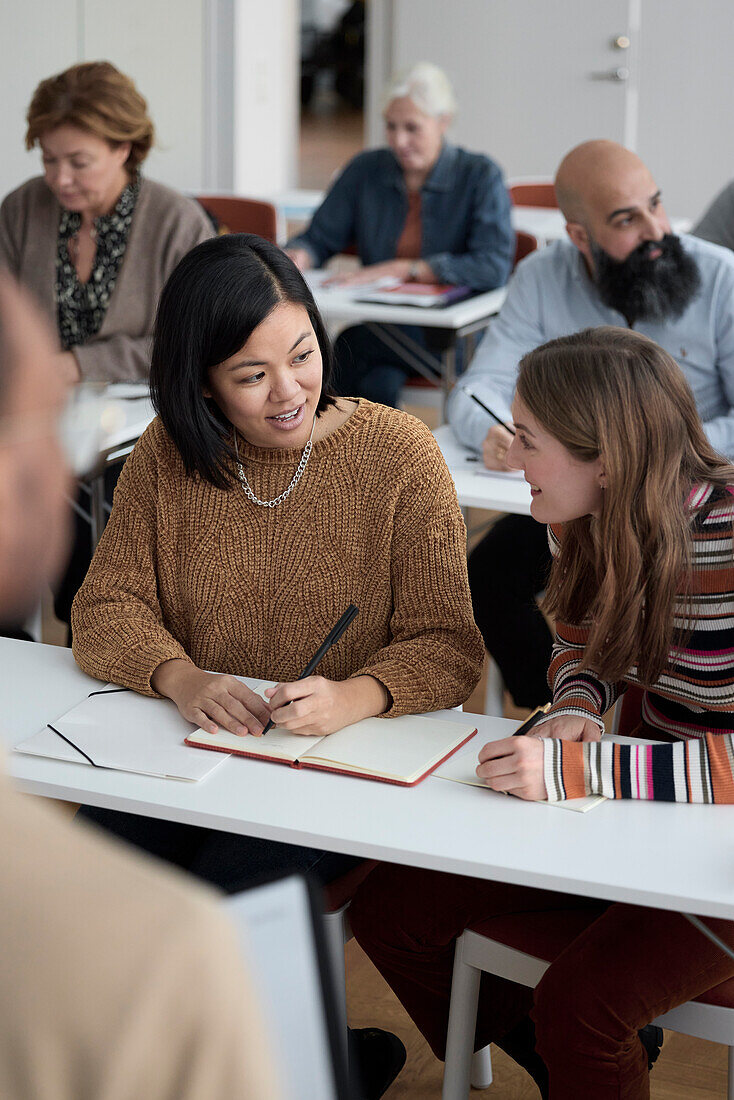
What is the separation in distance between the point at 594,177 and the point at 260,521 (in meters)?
1.52

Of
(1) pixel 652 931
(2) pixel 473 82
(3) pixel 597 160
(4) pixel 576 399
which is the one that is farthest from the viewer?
(2) pixel 473 82

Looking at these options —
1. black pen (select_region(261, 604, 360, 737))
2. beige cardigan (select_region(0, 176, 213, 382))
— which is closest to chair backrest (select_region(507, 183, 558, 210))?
beige cardigan (select_region(0, 176, 213, 382))

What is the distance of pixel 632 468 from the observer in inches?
59.1

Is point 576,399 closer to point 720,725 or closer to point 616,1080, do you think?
point 720,725

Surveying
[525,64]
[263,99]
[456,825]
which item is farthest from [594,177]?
[525,64]

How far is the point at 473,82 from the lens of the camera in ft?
21.6

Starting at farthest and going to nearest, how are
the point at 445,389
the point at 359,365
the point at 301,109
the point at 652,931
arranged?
the point at 301,109, the point at 359,365, the point at 445,389, the point at 652,931

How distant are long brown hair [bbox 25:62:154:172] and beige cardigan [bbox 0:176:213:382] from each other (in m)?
0.19

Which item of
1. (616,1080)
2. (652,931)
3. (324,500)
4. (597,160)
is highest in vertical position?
(597,160)

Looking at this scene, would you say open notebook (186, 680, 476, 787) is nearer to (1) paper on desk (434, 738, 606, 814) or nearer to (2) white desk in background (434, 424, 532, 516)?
(1) paper on desk (434, 738, 606, 814)

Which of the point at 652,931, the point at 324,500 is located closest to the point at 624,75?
the point at 324,500

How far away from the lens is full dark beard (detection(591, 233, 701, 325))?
2.75 metres

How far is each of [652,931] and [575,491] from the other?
525 mm

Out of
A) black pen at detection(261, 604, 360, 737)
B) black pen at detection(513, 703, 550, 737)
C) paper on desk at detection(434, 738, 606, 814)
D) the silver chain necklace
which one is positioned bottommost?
black pen at detection(513, 703, 550, 737)
